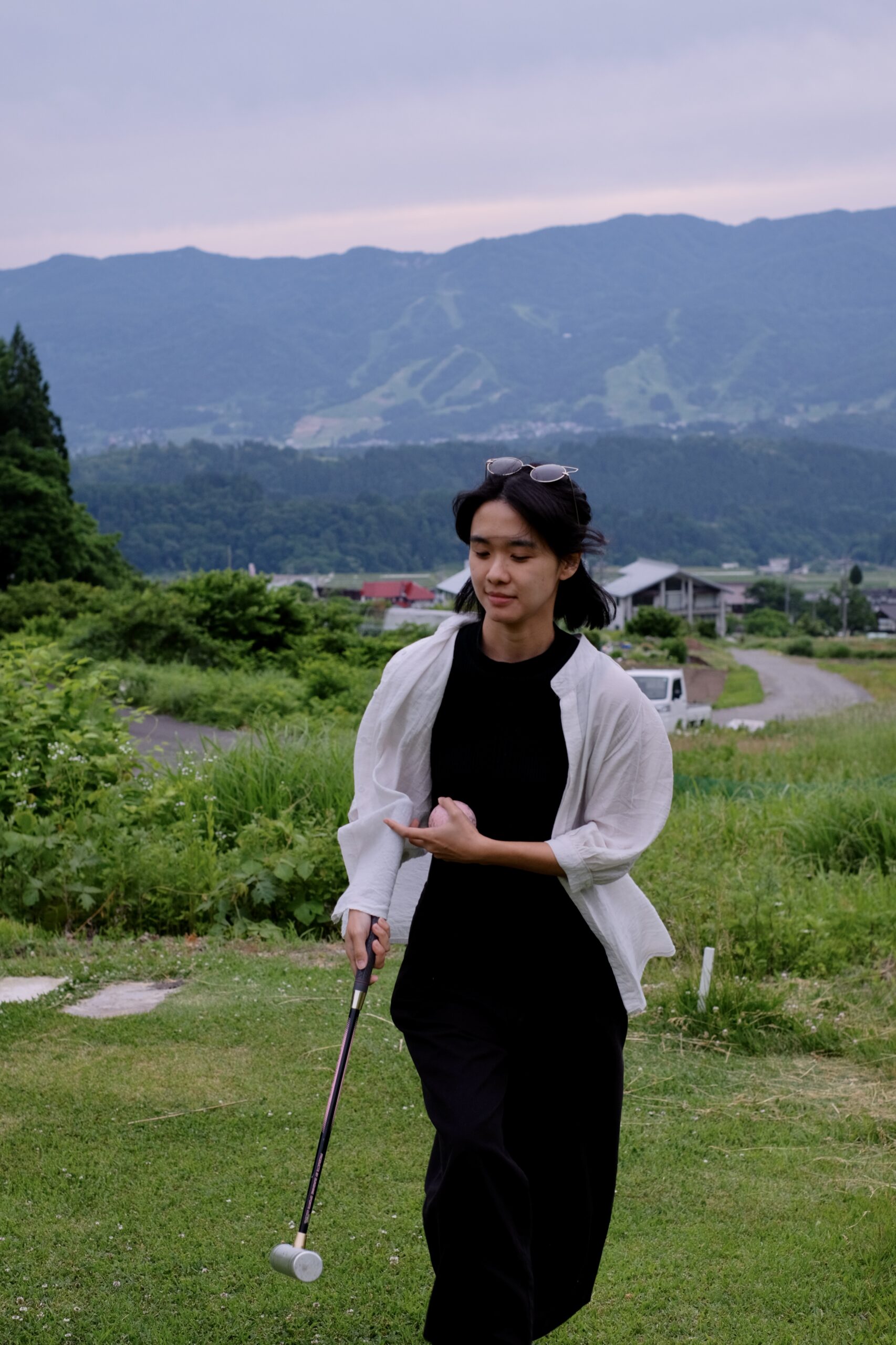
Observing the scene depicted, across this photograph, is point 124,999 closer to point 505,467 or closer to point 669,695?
point 505,467

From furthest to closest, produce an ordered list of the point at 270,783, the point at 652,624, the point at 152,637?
the point at 652,624 → the point at 152,637 → the point at 270,783

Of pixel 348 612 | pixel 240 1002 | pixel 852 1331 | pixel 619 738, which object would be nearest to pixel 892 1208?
pixel 852 1331

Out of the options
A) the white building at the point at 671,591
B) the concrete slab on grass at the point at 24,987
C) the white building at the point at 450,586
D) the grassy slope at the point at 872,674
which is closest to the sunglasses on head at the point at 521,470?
the concrete slab on grass at the point at 24,987

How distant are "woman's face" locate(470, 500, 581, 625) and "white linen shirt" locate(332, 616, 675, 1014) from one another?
0.15 m

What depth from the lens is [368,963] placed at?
2920mm

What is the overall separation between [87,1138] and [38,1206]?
0.50 m

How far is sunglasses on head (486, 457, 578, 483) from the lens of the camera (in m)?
2.98

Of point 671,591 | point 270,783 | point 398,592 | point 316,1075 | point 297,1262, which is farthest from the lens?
point 398,592

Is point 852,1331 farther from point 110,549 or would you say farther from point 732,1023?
point 110,549

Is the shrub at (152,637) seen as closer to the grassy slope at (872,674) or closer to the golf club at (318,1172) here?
the golf club at (318,1172)

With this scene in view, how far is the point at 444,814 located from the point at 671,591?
10822 cm

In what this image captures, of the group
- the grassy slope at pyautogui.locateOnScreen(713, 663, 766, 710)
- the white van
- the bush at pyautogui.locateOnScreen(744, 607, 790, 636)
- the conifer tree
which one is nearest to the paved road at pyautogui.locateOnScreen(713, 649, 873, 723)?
the grassy slope at pyautogui.locateOnScreen(713, 663, 766, 710)

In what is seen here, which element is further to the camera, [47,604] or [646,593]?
[646,593]

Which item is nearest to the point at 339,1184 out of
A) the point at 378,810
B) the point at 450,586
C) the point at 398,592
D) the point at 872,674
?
the point at 378,810
